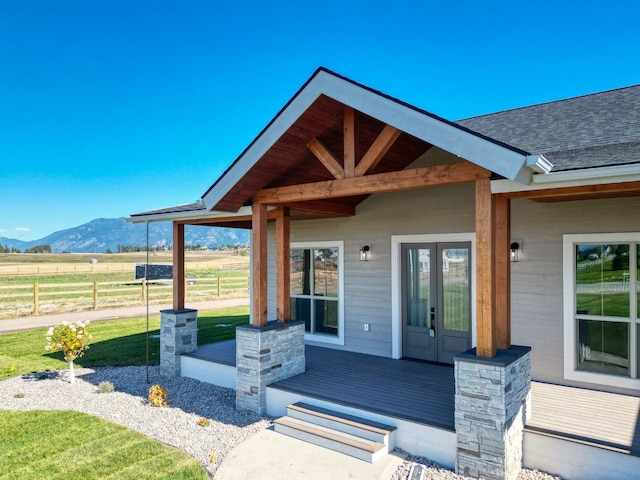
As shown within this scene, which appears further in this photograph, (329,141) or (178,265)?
(178,265)

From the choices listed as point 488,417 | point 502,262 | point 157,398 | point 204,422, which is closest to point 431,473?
point 488,417

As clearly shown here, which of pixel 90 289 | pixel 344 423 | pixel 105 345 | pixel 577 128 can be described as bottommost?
pixel 90 289

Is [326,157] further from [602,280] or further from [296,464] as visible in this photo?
[602,280]

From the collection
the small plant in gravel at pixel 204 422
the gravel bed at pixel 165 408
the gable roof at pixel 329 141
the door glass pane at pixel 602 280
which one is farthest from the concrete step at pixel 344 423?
the door glass pane at pixel 602 280

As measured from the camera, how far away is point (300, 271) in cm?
926

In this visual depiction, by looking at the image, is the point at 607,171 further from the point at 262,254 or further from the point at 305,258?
the point at 305,258

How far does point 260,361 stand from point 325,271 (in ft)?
10.3

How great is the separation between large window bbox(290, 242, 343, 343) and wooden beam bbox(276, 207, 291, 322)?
204 centimetres

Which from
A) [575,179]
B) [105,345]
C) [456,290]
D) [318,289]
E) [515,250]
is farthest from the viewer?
[105,345]

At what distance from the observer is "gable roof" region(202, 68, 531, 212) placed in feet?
13.4

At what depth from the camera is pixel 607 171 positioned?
12.1 ft

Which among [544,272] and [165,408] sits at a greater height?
[544,272]

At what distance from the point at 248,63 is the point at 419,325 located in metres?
20.2

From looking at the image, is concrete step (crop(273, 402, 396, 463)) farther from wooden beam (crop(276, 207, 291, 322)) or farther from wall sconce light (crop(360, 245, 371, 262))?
wall sconce light (crop(360, 245, 371, 262))
